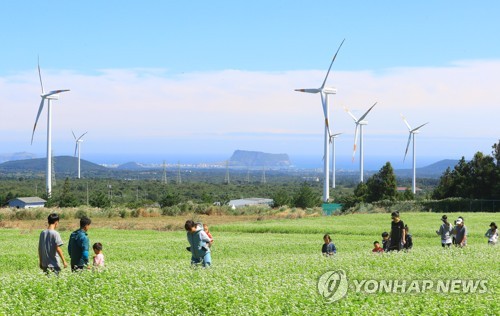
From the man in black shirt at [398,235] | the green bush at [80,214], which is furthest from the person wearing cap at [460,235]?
the green bush at [80,214]

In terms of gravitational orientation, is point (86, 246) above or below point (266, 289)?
above

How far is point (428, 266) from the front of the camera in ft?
64.2

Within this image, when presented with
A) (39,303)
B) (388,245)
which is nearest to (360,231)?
(388,245)

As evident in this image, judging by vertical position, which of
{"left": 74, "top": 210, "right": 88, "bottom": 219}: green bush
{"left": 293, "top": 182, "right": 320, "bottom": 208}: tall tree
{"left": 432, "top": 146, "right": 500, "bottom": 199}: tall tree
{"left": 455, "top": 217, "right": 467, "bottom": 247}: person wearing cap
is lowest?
{"left": 74, "top": 210, "right": 88, "bottom": 219}: green bush

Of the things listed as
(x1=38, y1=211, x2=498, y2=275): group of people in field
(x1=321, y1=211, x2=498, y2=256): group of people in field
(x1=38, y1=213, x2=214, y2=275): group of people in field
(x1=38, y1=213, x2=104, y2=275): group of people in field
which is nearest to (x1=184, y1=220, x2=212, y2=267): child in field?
(x1=38, y1=211, x2=498, y2=275): group of people in field

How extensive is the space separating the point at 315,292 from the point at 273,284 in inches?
55.8

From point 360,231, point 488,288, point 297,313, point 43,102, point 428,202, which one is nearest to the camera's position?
point 297,313

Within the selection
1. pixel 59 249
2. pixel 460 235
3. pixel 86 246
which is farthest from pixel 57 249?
pixel 460 235

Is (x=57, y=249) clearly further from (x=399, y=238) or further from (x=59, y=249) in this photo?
(x=399, y=238)

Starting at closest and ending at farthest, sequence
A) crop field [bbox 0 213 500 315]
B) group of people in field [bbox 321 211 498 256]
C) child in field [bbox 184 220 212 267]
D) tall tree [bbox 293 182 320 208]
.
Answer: crop field [bbox 0 213 500 315]
child in field [bbox 184 220 212 267]
group of people in field [bbox 321 211 498 256]
tall tree [bbox 293 182 320 208]

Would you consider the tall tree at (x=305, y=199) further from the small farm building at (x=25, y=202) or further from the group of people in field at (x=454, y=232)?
the group of people in field at (x=454, y=232)

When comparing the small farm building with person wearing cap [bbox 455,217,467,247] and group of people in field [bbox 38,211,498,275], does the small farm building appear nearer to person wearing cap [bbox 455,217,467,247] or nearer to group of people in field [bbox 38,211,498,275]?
person wearing cap [bbox 455,217,467,247]

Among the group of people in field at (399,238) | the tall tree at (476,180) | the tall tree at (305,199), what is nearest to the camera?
the group of people in field at (399,238)

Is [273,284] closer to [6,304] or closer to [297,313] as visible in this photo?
[297,313]
